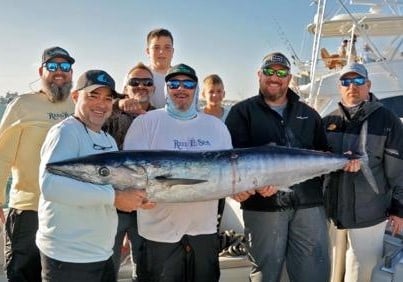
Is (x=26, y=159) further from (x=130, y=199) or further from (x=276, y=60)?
(x=276, y=60)

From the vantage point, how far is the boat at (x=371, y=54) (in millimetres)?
6977

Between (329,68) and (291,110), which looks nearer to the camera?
(291,110)

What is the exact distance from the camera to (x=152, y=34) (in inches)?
181

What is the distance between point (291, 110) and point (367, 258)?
4.59 ft

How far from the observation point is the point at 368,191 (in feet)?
12.2

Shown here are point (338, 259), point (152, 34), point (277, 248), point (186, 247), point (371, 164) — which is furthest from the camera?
point (152, 34)

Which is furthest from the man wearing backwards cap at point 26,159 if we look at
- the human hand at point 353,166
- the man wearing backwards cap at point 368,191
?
the man wearing backwards cap at point 368,191

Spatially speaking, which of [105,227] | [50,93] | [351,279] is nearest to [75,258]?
[105,227]

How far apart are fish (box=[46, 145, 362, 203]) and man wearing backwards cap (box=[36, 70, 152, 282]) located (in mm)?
73

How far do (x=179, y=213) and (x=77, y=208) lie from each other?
35.4 inches

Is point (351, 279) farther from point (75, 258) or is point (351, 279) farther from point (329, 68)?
point (329, 68)

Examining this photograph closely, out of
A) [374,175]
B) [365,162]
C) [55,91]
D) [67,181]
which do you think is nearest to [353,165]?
[365,162]

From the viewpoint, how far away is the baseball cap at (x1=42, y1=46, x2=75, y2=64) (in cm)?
357

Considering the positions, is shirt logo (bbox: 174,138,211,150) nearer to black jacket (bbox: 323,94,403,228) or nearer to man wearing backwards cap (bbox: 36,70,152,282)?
man wearing backwards cap (bbox: 36,70,152,282)
